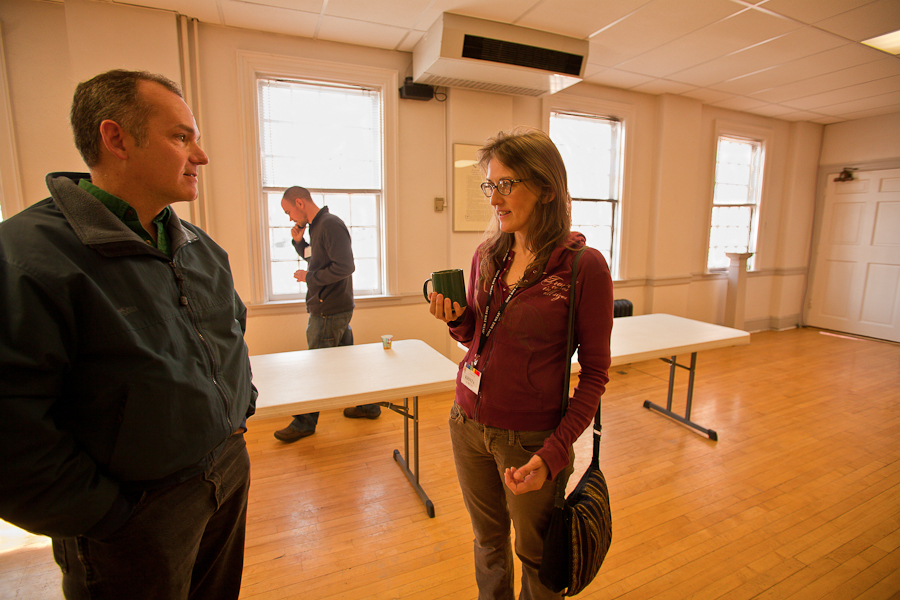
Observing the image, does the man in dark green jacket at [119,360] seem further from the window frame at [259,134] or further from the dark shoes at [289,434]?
the window frame at [259,134]

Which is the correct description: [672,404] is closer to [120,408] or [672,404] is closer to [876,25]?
[876,25]

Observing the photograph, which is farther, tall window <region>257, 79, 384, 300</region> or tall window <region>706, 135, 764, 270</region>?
tall window <region>706, 135, 764, 270</region>

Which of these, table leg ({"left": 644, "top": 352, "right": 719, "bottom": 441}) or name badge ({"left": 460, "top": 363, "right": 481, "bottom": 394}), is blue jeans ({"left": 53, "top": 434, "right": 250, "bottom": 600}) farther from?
table leg ({"left": 644, "top": 352, "right": 719, "bottom": 441})

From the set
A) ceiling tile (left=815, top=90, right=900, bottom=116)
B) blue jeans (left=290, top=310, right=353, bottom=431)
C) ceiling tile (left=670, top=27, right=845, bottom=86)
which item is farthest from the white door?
blue jeans (left=290, top=310, right=353, bottom=431)

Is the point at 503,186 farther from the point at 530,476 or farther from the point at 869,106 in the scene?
the point at 869,106

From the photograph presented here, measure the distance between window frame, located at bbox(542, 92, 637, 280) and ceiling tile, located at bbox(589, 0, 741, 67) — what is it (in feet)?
2.09

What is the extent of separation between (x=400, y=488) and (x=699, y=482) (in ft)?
5.78

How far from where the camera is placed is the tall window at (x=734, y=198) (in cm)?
561

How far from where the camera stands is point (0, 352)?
67cm

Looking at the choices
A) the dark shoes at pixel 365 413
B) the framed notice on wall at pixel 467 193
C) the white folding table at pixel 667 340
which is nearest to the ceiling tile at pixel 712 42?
the framed notice on wall at pixel 467 193

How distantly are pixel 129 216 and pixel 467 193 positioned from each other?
10.6ft

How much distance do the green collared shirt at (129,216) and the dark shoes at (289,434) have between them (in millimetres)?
2220

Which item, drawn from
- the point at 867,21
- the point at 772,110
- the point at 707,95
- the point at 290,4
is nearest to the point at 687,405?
the point at 867,21

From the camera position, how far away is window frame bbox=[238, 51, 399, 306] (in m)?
3.24
